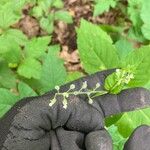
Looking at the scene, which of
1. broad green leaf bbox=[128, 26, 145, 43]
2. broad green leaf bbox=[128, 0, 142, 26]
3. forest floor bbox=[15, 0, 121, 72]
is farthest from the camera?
forest floor bbox=[15, 0, 121, 72]

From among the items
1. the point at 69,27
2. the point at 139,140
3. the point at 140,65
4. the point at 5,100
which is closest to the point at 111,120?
the point at 140,65

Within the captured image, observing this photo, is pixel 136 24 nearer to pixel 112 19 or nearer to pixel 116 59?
pixel 112 19

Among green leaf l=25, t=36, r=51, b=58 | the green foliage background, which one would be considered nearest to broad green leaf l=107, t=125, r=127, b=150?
the green foliage background

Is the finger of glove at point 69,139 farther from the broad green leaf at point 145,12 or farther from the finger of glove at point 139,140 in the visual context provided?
the broad green leaf at point 145,12

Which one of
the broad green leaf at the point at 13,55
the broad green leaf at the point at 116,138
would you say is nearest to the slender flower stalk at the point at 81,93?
the broad green leaf at the point at 116,138

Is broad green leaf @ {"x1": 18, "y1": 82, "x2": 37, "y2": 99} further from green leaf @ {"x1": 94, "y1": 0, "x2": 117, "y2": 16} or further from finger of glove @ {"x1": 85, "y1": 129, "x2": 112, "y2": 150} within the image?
green leaf @ {"x1": 94, "y1": 0, "x2": 117, "y2": 16}

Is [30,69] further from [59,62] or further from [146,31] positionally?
[146,31]

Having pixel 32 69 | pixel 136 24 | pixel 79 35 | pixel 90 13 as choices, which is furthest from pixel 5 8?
pixel 90 13
